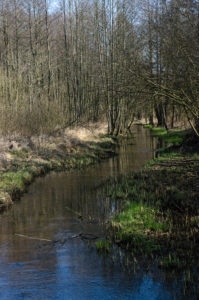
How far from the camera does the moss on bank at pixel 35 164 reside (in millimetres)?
10781

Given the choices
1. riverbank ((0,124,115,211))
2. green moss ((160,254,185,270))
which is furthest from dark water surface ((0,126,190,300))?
riverbank ((0,124,115,211))

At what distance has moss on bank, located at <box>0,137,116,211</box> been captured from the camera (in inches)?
424

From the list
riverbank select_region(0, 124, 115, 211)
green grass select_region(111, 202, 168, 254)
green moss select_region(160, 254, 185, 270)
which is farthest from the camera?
riverbank select_region(0, 124, 115, 211)

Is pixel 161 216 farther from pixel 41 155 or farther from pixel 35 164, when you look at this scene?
pixel 41 155

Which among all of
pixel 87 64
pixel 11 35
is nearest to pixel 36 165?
pixel 11 35

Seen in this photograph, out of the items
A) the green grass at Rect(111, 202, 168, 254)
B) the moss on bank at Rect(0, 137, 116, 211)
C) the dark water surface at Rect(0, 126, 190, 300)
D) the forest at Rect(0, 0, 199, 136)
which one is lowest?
the dark water surface at Rect(0, 126, 190, 300)

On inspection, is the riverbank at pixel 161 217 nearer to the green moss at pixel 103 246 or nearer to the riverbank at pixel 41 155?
the green moss at pixel 103 246

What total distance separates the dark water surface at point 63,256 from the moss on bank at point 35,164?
0.41 m

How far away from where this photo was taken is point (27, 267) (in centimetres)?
593

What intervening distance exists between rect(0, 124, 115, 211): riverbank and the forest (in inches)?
47.1

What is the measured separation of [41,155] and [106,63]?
34.4 feet

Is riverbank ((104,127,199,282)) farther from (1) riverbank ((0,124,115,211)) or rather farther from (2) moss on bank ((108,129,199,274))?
(1) riverbank ((0,124,115,211))

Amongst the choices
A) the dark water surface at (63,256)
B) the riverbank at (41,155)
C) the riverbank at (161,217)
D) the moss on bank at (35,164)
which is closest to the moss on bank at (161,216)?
the riverbank at (161,217)

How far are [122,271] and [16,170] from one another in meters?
8.57
